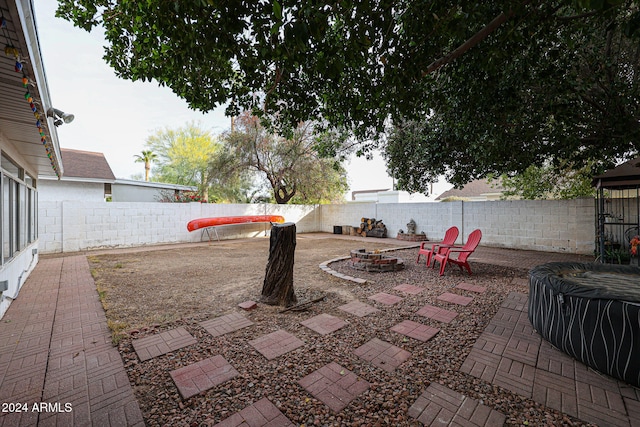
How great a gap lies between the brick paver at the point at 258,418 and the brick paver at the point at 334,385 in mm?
280

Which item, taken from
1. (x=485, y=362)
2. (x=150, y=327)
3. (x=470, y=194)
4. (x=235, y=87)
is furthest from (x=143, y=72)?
(x=470, y=194)

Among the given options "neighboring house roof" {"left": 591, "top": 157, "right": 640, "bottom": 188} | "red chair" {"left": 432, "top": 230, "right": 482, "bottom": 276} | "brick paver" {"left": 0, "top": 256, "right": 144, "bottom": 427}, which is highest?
"neighboring house roof" {"left": 591, "top": 157, "right": 640, "bottom": 188}

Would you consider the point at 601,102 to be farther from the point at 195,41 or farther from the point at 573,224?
the point at 195,41

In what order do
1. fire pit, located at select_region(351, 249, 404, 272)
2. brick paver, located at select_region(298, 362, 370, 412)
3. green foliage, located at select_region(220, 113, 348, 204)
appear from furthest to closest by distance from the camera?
green foliage, located at select_region(220, 113, 348, 204) → fire pit, located at select_region(351, 249, 404, 272) → brick paver, located at select_region(298, 362, 370, 412)

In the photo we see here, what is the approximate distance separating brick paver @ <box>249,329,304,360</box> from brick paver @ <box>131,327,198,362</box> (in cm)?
63

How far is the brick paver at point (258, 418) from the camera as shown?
5.15ft

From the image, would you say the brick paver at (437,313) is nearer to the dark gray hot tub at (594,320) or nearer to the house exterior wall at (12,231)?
the dark gray hot tub at (594,320)

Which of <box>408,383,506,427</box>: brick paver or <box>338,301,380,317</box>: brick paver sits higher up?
<box>338,301,380,317</box>: brick paver

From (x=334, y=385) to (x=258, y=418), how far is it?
56 cm

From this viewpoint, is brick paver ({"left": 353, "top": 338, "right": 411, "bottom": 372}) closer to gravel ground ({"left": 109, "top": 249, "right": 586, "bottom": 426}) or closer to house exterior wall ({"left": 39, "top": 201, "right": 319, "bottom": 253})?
gravel ground ({"left": 109, "top": 249, "right": 586, "bottom": 426})

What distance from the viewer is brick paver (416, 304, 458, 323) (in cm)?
313

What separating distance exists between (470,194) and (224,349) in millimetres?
26178

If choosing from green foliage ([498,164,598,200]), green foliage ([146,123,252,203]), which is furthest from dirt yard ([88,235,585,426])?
green foliage ([146,123,252,203])

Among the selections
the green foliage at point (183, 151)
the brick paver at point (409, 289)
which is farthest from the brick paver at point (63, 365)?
the green foliage at point (183, 151)
